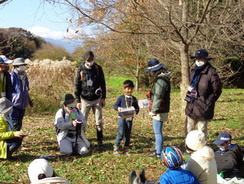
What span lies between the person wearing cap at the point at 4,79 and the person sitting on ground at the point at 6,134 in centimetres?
75

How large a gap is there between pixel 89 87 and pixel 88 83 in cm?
9

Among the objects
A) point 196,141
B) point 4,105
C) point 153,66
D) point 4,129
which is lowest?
point 4,129

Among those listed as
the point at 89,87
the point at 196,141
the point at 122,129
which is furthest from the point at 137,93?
the point at 196,141

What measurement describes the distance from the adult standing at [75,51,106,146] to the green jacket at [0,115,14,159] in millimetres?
1691

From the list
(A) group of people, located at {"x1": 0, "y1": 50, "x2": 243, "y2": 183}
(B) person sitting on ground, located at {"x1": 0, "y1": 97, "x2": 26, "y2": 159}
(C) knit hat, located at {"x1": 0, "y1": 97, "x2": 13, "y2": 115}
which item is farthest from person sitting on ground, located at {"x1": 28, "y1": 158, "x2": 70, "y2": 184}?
(C) knit hat, located at {"x1": 0, "y1": 97, "x2": 13, "y2": 115}

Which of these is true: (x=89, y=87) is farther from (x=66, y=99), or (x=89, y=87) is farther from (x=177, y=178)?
(x=177, y=178)

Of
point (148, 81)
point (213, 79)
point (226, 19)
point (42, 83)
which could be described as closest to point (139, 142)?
point (213, 79)

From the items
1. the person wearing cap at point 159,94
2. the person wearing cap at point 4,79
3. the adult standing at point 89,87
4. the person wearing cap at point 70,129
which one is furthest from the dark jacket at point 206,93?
the person wearing cap at point 4,79

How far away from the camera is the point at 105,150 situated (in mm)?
6734

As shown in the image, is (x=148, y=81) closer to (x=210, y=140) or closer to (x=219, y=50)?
(x=219, y=50)

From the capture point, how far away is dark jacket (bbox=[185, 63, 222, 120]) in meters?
5.83

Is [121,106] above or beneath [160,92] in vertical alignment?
beneath

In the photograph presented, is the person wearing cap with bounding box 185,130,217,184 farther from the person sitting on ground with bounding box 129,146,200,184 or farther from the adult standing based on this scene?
the adult standing

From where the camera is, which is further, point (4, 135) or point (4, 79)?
point (4, 79)
